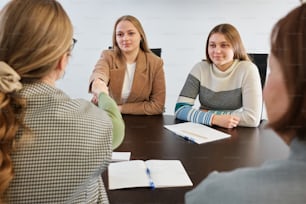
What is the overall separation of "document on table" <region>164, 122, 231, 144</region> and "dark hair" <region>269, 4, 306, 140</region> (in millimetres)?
692

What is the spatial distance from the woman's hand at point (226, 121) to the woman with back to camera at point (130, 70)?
29cm

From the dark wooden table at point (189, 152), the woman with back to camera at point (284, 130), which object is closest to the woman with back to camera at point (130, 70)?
the dark wooden table at point (189, 152)

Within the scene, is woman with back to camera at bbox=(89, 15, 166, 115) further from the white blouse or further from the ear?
the ear

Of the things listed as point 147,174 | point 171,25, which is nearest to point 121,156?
point 147,174

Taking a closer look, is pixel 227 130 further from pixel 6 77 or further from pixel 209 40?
pixel 6 77

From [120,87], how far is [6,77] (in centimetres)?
101

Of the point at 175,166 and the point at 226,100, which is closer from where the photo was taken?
the point at 175,166

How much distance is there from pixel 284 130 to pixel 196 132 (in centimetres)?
76

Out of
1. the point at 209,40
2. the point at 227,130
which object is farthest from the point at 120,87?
the point at 227,130

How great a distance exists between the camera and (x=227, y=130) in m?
1.28

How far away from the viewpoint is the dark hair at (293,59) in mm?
416

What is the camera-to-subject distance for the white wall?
2.45 metres

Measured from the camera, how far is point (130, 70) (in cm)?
161

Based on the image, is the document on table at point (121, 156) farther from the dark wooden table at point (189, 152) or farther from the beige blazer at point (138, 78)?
the beige blazer at point (138, 78)
